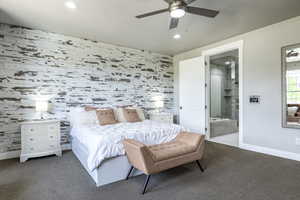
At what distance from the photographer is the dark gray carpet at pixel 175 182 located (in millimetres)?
2117

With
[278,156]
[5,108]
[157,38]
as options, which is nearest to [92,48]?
[157,38]

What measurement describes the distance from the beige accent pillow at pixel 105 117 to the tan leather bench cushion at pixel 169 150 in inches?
54.6

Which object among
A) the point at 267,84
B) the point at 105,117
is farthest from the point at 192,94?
the point at 105,117

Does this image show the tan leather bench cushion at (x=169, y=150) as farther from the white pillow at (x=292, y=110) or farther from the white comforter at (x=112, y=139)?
the white pillow at (x=292, y=110)

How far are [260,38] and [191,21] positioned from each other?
5.45 ft

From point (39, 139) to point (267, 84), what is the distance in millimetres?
4948

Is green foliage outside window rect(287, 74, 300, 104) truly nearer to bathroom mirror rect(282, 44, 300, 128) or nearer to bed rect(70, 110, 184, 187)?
bathroom mirror rect(282, 44, 300, 128)

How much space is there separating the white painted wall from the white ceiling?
0.87 ft

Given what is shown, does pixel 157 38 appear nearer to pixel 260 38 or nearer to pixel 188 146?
pixel 260 38

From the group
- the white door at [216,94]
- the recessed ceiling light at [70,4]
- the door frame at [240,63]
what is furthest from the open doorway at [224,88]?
the recessed ceiling light at [70,4]

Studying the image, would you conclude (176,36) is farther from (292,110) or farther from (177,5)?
(292,110)

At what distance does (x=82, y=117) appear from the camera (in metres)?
3.76

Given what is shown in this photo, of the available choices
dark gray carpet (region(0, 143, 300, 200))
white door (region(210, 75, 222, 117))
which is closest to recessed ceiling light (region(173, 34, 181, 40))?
dark gray carpet (region(0, 143, 300, 200))

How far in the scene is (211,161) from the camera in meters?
3.22
